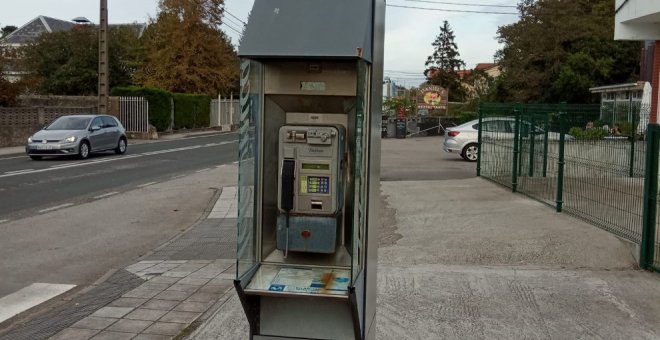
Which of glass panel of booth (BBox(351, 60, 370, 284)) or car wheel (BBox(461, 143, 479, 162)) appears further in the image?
car wheel (BBox(461, 143, 479, 162))

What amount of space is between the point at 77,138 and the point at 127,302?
667 inches

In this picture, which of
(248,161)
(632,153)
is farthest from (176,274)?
(632,153)

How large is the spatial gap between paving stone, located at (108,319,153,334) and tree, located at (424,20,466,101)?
94.4 m

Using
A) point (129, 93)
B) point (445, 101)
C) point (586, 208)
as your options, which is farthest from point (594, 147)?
point (445, 101)

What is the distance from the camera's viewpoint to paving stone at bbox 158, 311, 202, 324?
5.93m

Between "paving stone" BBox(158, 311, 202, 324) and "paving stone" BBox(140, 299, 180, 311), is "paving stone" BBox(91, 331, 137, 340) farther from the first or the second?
"paving stone" BBox(140, 299, 180, 311)

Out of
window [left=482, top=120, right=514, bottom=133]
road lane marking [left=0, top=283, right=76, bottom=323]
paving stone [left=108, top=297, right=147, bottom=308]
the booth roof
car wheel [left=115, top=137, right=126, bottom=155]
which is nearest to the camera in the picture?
the booth roof

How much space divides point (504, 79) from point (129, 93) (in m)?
31.3

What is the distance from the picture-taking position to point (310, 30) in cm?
381

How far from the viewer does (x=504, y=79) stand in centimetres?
5634

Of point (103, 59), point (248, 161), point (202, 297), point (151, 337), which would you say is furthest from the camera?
point (103, 59)

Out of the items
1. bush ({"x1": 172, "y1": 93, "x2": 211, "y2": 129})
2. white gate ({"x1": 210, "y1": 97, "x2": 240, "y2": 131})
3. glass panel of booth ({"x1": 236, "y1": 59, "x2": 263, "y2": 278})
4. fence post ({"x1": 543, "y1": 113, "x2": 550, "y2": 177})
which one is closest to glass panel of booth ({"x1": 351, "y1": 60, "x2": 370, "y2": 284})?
glass panel of booth ({"x1": 236, "y1": 59, "x2": 263, "y2": 278})

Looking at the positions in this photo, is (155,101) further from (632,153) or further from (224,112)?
(632,153)

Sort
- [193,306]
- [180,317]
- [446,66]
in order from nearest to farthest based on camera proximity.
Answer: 1. [180,317]
2. [193,306]
3. [446,66]
